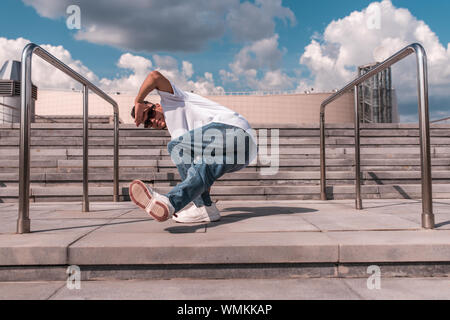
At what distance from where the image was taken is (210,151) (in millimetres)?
2383

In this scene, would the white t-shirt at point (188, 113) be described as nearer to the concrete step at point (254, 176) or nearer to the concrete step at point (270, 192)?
the concrete step at point (270, 192)

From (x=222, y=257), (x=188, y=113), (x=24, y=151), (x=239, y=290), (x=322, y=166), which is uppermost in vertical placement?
(x=188, y=113)

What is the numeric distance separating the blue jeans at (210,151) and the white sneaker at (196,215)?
0.29 m

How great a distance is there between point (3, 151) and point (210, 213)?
4.33 meters

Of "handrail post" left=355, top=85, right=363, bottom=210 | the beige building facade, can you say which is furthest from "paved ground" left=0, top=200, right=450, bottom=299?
the beige building facade

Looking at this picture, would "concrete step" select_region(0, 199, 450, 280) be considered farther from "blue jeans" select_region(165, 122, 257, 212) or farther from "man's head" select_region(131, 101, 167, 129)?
"man's head" select_region(131, 101, 167, 129)

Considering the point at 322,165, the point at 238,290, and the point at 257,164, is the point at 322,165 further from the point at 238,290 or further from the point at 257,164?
the point at 238,290

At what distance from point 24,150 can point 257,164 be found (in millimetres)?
3429

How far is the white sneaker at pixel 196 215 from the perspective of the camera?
8.66 ft

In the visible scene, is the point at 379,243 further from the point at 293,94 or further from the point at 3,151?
the point at 293,94

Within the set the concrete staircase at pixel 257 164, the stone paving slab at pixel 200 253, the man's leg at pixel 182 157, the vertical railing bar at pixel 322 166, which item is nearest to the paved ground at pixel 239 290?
the stone paving slab at pixel 200 253

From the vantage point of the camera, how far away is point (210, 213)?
273 cm

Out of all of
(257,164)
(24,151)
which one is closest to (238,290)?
(24,151)

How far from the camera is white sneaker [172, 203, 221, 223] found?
8.66 ft
